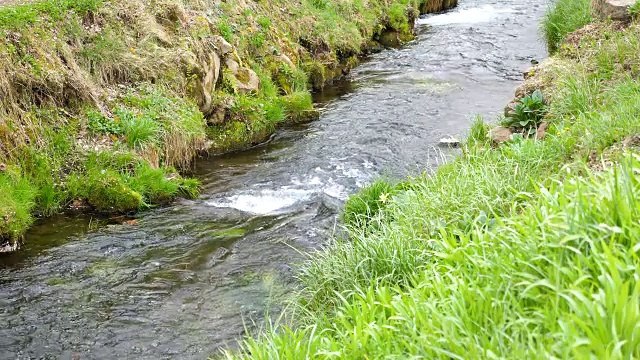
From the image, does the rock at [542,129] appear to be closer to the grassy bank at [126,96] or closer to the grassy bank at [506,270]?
the grassy bank at [506,270]

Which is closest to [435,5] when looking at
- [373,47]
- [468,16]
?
[468,16]

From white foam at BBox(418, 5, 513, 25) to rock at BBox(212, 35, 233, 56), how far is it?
38.7ft

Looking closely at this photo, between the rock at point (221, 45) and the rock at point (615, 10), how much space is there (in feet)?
22.5

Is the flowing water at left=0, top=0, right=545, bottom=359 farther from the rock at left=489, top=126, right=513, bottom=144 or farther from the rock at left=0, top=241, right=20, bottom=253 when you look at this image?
the rock at left=489, top=126, right=513, bottom=144

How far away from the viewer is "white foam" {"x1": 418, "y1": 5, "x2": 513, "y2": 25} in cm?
2064

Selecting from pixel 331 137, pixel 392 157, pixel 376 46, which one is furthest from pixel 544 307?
pixel 376 46

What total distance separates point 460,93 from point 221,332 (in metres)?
9.44

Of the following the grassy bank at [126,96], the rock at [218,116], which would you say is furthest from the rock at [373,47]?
the rock at [218,116]

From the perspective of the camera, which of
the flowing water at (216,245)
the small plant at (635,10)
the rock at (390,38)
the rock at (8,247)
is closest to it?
the flowing water at (216,245)

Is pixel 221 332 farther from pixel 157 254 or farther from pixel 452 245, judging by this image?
pixel 452 245

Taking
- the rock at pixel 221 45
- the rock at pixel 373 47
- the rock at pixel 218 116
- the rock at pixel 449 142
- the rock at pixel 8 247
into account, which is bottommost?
the rock at pixel 449 142

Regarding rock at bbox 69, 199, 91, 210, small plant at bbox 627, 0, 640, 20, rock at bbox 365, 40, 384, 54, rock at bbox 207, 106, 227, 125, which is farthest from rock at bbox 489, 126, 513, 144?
rock at bbox 365, 40, 384, 54

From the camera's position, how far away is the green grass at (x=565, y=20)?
11.0m

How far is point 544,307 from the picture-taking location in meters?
2.51
